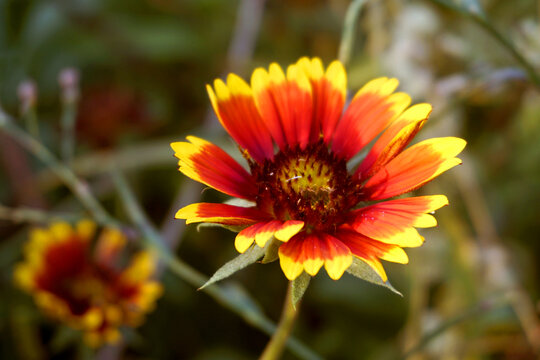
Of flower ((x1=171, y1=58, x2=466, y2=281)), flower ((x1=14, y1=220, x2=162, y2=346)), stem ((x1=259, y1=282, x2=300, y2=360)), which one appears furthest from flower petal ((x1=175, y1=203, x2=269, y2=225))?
flower ((x1=14, y1=220, x2=162, y2=346))

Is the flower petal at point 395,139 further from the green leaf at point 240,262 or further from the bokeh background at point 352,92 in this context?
the bokeh background at point 352,92

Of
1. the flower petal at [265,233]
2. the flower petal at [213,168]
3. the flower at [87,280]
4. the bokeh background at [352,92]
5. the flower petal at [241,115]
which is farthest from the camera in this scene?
the bokeh background at [352,92]

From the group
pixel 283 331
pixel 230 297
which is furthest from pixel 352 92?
pixel 283 331

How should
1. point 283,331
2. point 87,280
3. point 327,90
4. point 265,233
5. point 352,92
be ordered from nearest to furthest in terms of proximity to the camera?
point 265,233 → point 283,331 → point 327,90 → point 352,92 → point 87,280

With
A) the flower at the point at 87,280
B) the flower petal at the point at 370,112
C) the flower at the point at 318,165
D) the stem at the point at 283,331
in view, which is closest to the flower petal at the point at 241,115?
the flower at the point at 318,165

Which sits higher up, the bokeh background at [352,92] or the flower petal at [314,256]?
A: the bokeh background at [352,92]

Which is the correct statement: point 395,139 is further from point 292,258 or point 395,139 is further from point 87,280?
point 87,280

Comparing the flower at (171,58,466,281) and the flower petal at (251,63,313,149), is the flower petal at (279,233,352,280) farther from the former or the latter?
the flower petal at (251,63,313,149)
